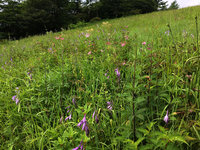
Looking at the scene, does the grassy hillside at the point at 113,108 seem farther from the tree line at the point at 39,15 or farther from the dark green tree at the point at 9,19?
the dark green tree at the point at 9,19

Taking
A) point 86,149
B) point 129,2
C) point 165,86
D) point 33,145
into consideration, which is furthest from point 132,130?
point 129,2

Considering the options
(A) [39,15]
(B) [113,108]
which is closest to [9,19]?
(A) [39,15]

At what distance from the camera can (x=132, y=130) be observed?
3.20ft

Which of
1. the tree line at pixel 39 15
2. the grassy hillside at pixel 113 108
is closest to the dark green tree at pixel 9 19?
the tree line at pixel 39 15

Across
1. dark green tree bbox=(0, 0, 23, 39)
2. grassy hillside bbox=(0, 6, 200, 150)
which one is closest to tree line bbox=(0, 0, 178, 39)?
dark green tree bbox=(0, 0, 23, 39)

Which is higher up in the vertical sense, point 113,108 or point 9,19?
point 9,19

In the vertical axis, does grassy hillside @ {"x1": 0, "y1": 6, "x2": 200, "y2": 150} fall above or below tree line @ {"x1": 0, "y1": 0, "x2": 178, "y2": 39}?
below

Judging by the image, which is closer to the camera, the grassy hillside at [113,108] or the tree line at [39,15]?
the grassy hillside at [113,108]

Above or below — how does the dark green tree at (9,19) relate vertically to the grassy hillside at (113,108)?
above

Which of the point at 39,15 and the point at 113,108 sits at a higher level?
the point at 39,15

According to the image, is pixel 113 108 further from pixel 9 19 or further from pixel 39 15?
pixel 9 19

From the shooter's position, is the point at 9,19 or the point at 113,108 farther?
the point at 9,19

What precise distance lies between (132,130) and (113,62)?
1.15 meters

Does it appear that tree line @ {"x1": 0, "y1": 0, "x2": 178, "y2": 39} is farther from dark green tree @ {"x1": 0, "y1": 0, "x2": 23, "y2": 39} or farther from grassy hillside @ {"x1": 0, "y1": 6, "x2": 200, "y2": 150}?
grassy hillside @ {"x1": 0, "y1": 6, "x2": 200, "y2": 150}
